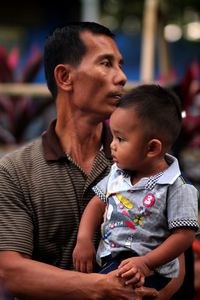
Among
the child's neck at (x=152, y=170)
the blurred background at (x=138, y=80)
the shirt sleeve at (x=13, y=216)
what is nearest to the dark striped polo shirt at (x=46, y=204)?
the shirt sleeve at (x=13, y=216)

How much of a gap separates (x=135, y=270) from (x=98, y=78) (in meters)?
0.99

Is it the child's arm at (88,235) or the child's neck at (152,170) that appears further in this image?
the child's arm at (88,235)

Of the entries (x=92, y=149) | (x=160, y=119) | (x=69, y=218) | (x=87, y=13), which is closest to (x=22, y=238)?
(x=69, y=218)

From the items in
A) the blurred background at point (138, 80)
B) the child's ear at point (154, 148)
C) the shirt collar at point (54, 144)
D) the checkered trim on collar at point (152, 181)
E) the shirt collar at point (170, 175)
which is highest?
the child's ear at point (154, 148)

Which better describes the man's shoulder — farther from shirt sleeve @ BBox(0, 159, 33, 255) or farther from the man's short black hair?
the man's short black hair

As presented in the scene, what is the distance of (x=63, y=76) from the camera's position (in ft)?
11.7

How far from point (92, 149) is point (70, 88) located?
292 mm

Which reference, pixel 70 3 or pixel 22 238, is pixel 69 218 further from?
pixel 70 3

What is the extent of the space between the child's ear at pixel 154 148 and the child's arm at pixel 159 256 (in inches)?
11.3

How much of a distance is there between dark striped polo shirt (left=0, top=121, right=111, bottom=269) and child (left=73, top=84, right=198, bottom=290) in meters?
0.41

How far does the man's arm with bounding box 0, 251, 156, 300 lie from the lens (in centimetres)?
294

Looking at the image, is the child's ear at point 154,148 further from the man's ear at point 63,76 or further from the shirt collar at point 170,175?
the man's ear at point 63,76

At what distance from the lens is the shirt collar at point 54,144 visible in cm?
344

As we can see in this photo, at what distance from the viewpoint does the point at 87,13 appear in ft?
42.0
